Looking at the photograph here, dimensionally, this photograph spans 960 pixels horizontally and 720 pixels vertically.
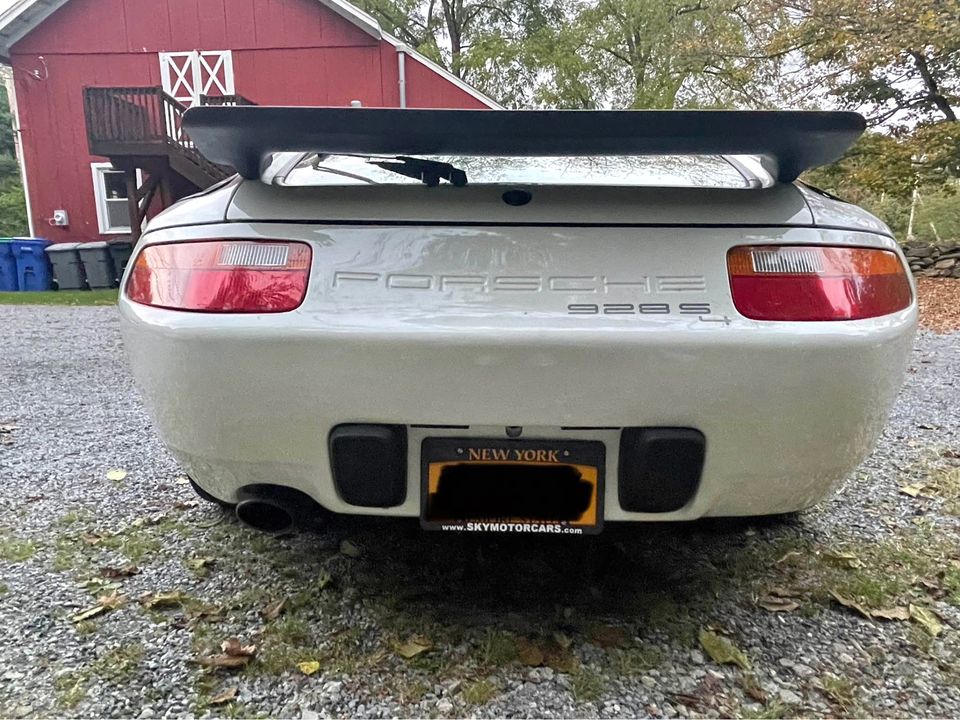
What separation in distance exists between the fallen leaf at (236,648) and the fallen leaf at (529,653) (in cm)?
65

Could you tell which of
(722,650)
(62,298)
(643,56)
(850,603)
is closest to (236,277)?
(722,650)

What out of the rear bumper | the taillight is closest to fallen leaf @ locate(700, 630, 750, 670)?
the rear bumper

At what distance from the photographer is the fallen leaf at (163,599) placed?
76.3 inches

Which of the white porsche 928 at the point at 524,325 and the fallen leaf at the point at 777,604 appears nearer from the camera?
the white porsche 928 at the point at 524,325

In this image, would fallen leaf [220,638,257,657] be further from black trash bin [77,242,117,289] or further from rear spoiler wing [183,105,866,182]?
black trash bin [77,242,117,289]

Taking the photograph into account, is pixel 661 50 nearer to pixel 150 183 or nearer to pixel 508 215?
pixel 150 183

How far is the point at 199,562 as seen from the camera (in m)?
2.18

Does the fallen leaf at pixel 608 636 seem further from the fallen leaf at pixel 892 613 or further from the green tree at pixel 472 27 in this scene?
the green tree at pixel 472 27

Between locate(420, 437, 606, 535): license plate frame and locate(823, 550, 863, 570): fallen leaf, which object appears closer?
locate(420, 437, 606, 535): license plate frame

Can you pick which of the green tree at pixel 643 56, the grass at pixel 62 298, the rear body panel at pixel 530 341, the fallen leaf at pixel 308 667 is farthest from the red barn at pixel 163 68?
the fallen leaf at pixel 308 667

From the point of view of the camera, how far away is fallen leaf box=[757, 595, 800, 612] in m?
1.94

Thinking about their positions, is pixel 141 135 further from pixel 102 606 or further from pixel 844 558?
pixel 844 558

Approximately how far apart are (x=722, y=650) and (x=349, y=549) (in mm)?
1137

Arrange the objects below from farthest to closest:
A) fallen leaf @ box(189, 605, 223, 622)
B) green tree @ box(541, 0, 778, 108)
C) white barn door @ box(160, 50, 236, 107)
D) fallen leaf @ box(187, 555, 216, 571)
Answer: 1. green tree @ box(541, 0, 778, 108)
2. white barn door @ box(160, 50, 236, 107)
3. fallen leaf @ box(187, 555, 216, 571)
4. fallen leaf @ box(189, 605, 223, 622)
